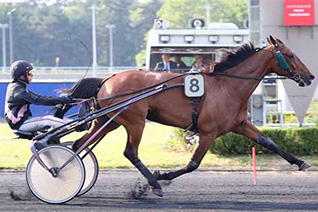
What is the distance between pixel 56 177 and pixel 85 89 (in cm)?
115

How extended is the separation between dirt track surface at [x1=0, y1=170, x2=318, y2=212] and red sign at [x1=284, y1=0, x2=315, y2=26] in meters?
3.35

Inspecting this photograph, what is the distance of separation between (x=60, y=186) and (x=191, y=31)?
929 centimetres

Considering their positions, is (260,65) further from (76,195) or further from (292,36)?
(292,36)

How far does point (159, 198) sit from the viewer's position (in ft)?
23.5

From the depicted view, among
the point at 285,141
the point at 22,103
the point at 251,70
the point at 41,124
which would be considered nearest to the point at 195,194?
the point at 251,70

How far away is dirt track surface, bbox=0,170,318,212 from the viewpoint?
21.8ft

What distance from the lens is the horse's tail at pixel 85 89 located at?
7594 millimetres

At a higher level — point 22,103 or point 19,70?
point 19,70

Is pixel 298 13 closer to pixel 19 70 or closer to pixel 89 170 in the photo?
pixel 89 170

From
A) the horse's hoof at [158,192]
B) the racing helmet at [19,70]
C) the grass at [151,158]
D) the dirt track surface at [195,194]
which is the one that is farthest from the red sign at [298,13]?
the racing helmet at [19,70]

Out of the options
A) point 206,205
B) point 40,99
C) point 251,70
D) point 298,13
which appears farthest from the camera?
point 298,13

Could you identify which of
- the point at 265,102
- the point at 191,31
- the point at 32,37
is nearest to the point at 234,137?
the point at 265,102

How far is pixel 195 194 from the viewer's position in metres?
7.36

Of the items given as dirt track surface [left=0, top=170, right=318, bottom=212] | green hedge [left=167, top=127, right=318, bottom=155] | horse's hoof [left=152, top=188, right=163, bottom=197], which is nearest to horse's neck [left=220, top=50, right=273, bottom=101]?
dirt track surface [left=0, top=170, right=318, bottom=212]
